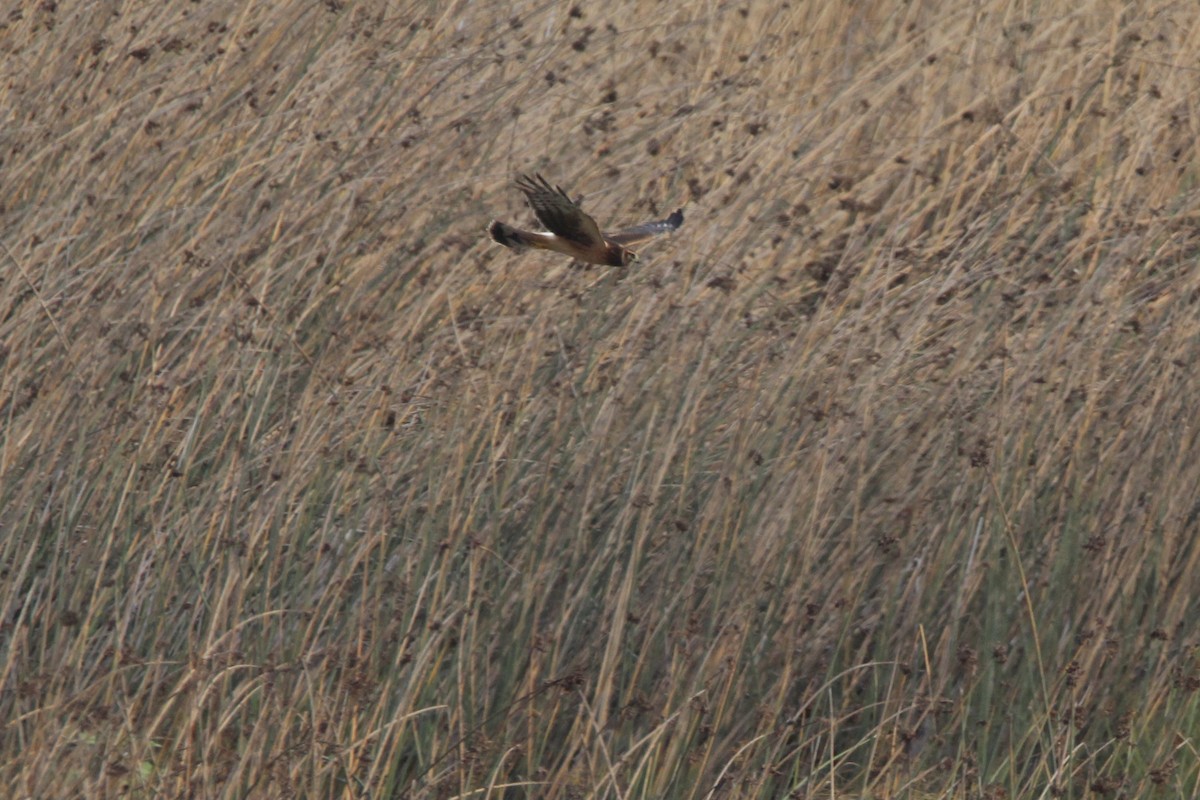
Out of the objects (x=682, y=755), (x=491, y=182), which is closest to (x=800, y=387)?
(x=682, y=755)

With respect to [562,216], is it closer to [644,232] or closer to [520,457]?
[644,232]

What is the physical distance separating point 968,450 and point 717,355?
56 cm

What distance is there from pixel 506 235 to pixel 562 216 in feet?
0.86

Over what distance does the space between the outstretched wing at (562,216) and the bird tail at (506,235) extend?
133 mm

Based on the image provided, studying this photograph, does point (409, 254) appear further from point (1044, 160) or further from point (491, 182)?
point (1044, 160)

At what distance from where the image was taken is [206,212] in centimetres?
380

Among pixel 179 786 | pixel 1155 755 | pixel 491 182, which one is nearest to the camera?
pixel 179 786

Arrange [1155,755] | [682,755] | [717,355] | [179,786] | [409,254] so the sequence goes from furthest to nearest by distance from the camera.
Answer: [409,254] < [717,355] < [1155,755] < [682,755] < [179,786]

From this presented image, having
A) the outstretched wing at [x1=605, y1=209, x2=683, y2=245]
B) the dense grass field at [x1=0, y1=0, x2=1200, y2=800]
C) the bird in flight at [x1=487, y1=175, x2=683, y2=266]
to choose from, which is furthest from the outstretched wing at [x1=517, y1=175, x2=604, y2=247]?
the dense grass field at [x1=0, y1=0, x2=1200, y2=800]

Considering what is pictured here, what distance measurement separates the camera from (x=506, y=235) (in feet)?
9.07

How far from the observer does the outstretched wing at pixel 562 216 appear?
2.47 metres

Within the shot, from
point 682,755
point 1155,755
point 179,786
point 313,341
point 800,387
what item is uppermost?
point 313,341

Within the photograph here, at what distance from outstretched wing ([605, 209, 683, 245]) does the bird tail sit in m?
0.29

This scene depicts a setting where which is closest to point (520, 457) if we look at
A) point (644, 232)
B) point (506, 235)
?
point (644, 232)
